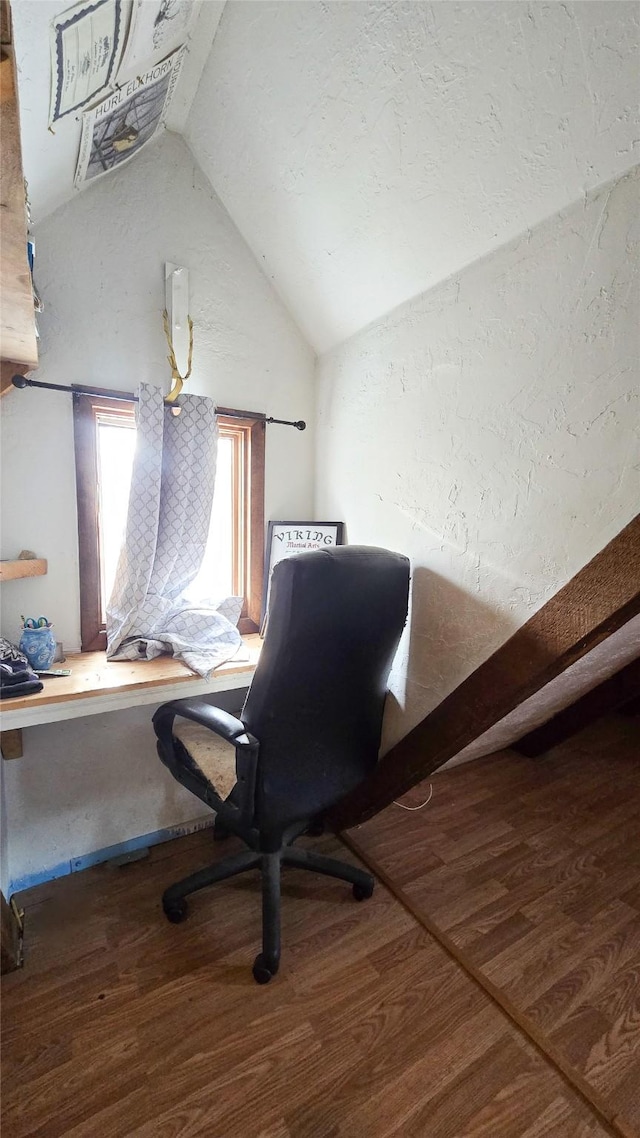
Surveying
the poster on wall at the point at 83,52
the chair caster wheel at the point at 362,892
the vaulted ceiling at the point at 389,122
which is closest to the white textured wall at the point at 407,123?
the vaulted ceiling at the point at 389,122

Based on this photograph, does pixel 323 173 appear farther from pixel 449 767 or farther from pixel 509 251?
pixel 449 767

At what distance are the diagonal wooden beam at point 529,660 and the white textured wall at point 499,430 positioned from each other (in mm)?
50

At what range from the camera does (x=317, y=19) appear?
3.16ft

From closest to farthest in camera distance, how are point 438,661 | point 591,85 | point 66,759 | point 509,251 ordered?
point 591,85 → point 509,251 → point 438,661 → point 66,759

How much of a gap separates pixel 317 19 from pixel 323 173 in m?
0.28

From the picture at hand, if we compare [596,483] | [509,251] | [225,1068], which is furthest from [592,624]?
[225,1068]

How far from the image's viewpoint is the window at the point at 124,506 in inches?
58.2

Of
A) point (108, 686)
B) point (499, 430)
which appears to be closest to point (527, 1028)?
point (108, 686)

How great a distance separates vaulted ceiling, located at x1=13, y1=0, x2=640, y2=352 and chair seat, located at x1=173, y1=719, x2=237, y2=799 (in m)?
1.49

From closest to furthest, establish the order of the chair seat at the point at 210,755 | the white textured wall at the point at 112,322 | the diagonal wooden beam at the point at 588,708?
the chair seat at the point at 210,755, the white textured wall at the point at 112,322, the diagonal wooden beam at the point at 588,708

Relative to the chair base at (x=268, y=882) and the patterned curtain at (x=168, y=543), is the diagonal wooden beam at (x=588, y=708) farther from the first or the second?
the patterned curtain at (x=168, y=543)

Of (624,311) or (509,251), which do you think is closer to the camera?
(624,311)

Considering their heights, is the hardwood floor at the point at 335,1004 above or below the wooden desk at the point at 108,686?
below

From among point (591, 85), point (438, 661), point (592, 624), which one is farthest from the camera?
point (438, 661)
